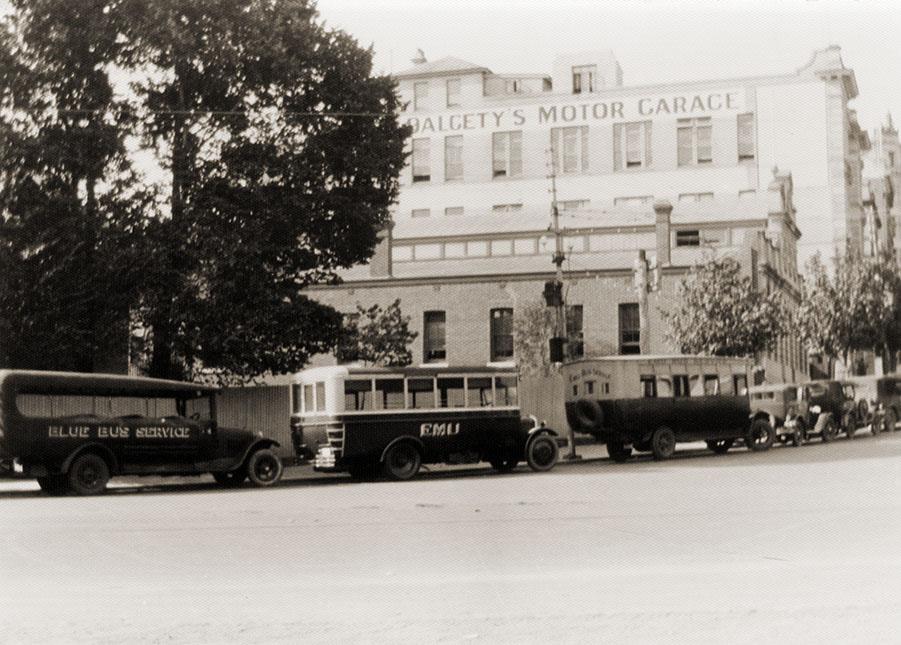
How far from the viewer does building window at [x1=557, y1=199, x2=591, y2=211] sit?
2977cm

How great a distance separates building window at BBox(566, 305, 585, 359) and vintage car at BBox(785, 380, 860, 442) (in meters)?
9.93

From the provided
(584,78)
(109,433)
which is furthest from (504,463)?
(584,78)

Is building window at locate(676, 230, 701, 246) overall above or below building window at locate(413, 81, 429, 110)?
below

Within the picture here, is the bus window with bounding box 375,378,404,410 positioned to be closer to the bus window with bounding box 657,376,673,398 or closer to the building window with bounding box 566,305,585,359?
the bus window with bounding box 657,376,673,398

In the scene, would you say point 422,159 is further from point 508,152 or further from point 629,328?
point 629,328

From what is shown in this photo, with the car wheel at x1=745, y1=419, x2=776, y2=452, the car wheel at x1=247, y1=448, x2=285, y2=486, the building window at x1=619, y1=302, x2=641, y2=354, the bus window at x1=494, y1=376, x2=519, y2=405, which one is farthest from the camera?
the building window at x1=619, y1=302, x2=641, y2=354

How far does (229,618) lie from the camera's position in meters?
8.34

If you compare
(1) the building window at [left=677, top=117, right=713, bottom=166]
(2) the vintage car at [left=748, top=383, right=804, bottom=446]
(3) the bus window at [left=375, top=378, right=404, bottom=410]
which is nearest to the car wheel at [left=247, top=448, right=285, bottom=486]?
(3) the bus window at [left=375, top=378, right=404, bottom=410]

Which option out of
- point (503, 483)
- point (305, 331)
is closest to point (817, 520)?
point (503, 483)

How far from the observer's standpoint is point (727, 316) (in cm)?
3650

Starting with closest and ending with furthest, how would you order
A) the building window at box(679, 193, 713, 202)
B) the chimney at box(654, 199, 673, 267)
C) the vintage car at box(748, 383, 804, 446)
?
the building window at box(679, 193, 713, 202) → the chimney at box(654, 199, 673, 267) → the vintage car at box(748, 383, 804, 446)

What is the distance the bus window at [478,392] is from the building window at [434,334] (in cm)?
2079

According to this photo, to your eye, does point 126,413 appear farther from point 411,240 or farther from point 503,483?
point 411,240

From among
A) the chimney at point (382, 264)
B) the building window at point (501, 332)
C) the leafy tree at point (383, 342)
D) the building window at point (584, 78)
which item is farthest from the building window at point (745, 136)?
the chimney at point (382, 264)
